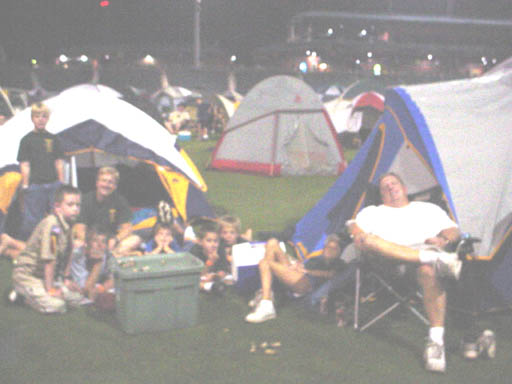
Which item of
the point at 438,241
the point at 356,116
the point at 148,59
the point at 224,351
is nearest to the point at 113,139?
the point at 224,351

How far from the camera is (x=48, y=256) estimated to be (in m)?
5.55

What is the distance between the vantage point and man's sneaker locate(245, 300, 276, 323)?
5.63 meters

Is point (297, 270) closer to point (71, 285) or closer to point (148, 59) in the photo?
point (71, 285)

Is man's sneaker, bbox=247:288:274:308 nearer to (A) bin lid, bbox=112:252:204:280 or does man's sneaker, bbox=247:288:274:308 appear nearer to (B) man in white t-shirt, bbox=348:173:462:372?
(A) bin lid, bbox=112:252:204:280

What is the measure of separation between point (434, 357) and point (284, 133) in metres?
10.5

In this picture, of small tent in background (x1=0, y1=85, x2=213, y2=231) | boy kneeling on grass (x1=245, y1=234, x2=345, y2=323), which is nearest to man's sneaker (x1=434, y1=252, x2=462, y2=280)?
boy kneeling on grass (x1=245, y1=234, x2=345, y2=323)

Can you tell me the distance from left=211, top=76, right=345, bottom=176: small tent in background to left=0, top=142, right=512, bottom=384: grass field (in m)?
8.91

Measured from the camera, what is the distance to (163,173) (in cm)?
861

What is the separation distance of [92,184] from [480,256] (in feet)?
21.7

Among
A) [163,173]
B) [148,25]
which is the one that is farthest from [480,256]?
[148,25]

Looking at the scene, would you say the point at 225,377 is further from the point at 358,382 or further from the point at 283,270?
the point at 283,270

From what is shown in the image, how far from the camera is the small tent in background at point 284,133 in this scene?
589 inches

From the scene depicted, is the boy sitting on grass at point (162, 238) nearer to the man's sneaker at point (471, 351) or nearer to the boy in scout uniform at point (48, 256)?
the boy in scout uniform at point (48, 256)

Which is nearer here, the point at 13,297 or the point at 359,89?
the point at 13,297
